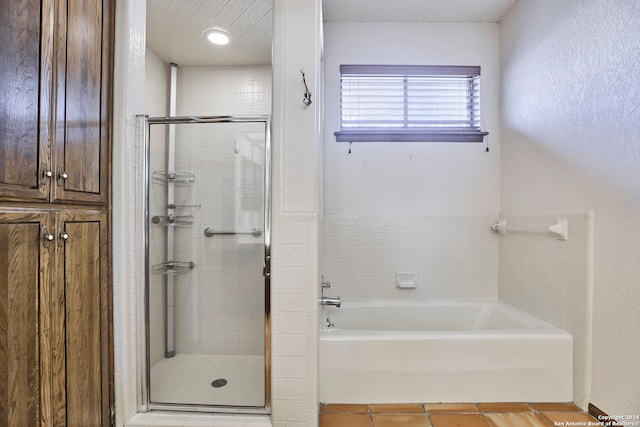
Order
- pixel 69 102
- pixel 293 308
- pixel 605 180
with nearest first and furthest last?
pixel 69 102, pixel 293 308, pixel 605 180

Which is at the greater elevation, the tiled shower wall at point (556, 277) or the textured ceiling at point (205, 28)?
the textured ceiling at point (205, 28)

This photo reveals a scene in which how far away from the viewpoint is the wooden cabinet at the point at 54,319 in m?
0.97

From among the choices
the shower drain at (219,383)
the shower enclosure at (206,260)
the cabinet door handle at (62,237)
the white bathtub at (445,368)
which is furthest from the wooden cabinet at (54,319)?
the white bathtub at (445,368)

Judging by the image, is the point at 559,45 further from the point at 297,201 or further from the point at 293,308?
the point at 293,308

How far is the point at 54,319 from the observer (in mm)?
1119

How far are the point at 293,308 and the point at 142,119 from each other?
3.92ft

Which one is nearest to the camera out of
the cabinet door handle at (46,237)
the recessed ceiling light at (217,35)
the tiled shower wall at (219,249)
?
the cabinet door handle at (46,237)

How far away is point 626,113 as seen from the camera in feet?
4.69

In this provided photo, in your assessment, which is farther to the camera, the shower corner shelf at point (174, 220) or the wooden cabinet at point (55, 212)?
the shower corner shelf at point (174, 220)

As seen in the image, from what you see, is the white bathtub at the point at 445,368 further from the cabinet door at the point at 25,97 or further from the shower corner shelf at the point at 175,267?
the cabinet door at the point at 25,97

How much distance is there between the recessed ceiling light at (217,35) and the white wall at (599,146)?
7.09 ft

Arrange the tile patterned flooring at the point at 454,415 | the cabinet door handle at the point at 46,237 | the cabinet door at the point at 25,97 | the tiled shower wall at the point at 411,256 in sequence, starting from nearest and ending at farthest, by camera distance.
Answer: the cabinet door at the point at 25,97 → the cabinet door handle at the point at 46,237 → the tile patterned flooring at the point at 454,415 → the tiled shower wall at the point at 411,256

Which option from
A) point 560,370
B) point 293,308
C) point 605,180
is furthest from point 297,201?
point 560,370

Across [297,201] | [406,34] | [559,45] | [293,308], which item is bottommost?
[293,308]
